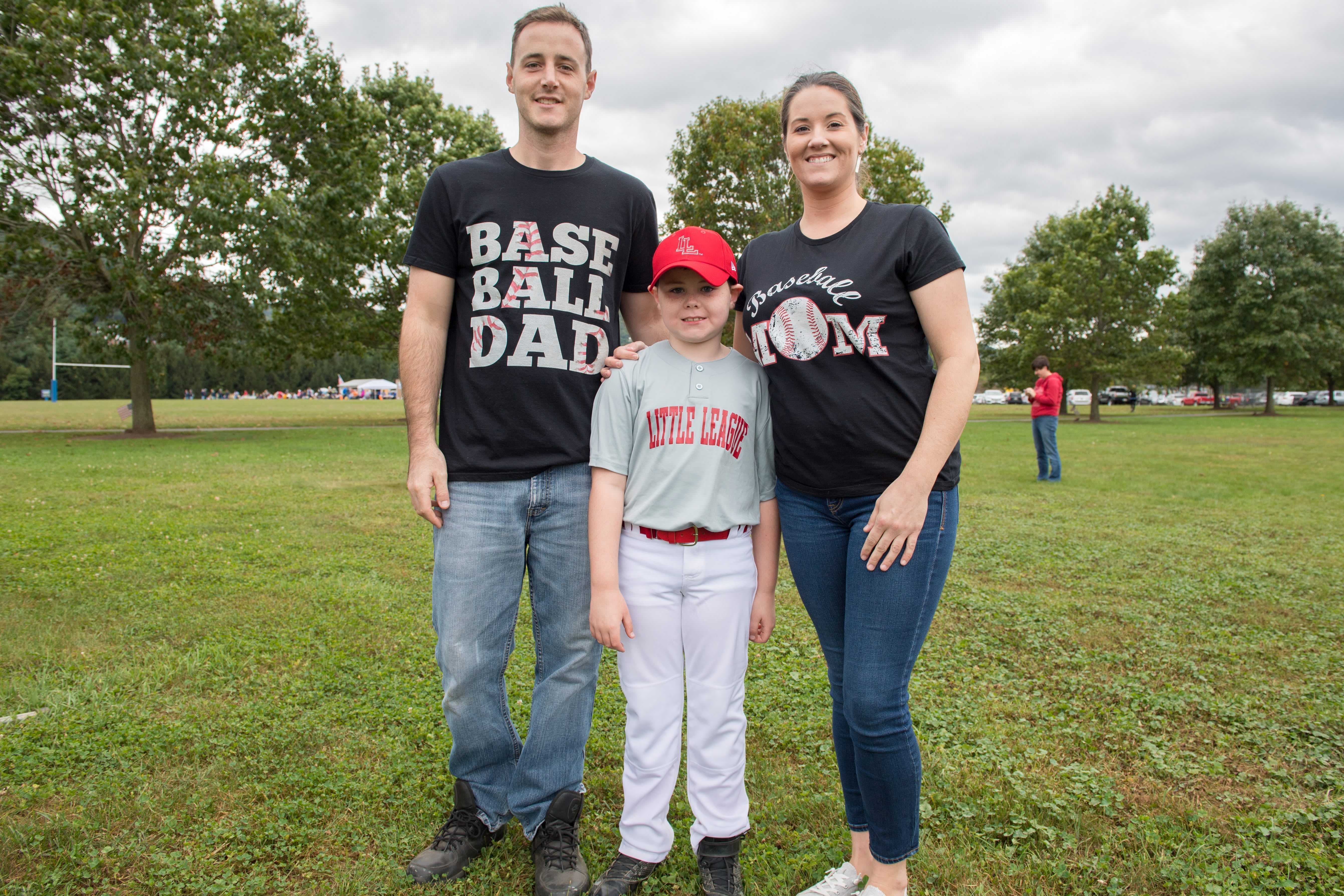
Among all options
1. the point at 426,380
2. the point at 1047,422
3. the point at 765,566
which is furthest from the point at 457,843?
the point at 1047,422

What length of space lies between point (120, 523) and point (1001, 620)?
331 inches

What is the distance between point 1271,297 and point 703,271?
48.3m

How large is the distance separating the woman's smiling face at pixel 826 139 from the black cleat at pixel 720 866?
1.95 metres

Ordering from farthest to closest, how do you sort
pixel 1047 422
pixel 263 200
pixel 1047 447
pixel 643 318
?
pixel 263 200
pixel 1047 447
pixel 1047 422
pixel 643 318

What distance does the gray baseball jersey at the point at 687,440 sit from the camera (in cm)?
237

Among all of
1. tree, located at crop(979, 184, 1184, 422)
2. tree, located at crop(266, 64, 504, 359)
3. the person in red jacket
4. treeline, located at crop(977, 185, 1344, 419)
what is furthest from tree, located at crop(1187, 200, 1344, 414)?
tree, located at crop(266, 64, 504, 359)

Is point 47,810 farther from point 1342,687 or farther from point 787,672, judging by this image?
point 1342,687

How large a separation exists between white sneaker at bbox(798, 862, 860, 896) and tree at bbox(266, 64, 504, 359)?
66.0ft

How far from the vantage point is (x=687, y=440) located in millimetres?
2400

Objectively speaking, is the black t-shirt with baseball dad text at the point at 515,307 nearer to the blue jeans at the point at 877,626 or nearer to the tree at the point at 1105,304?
the blue jeans at the point at 877,626

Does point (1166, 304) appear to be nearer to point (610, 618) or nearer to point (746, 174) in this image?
point (746, 174)

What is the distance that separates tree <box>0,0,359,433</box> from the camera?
18.0 m

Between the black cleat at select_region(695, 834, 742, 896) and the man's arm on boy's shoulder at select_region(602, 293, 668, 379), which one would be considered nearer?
the black cleat at select_region(695, 834, 742, 896)

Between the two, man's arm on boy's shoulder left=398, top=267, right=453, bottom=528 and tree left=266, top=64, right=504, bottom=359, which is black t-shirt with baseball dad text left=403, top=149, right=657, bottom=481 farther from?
tree left=266, top=64, right=504, bottom=359
